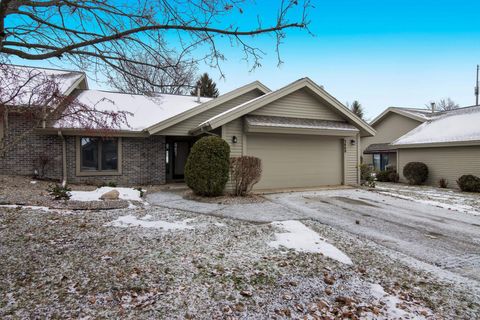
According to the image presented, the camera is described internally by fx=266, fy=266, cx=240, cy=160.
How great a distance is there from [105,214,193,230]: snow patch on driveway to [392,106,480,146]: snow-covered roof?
15149mm

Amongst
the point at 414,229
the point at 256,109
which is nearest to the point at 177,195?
the point at 256,109

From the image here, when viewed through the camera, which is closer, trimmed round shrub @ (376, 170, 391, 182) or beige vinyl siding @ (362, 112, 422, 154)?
trimmed round shrub @ (376, 170, 391, 182)

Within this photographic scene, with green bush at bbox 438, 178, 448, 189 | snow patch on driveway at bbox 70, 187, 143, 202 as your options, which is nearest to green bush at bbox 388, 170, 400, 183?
green bush at bbox 438, 178, 448, 189

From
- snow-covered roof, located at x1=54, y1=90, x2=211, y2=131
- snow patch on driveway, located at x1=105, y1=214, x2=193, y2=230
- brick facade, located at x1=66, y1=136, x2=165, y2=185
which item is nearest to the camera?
snow patch on driveway, located at x1=105, y1=214, x2=193, y2=230

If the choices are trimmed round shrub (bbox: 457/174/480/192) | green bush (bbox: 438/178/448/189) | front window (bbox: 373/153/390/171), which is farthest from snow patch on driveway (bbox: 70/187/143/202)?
front window (bbox: 373/153/390/171)

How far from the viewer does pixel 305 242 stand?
467cm

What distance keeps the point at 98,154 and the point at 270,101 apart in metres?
7.61

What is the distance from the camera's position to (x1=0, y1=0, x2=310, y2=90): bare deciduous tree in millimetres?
2861

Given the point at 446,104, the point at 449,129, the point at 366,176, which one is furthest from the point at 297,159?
the point at 446,104

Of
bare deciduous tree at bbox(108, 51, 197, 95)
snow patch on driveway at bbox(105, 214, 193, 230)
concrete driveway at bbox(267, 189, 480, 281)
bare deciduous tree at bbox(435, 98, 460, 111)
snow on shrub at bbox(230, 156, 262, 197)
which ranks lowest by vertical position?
concrete driveway at bbox(267, 189, 480, 281)

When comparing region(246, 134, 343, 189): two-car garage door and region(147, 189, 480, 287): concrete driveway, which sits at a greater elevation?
region(246, 134, 343, 189): two-car garage door

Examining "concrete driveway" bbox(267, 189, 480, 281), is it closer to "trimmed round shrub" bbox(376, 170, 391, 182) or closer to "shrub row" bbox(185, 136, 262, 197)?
"shrub row" bbox(185, 136, 262, 197)

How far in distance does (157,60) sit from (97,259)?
9.31ft

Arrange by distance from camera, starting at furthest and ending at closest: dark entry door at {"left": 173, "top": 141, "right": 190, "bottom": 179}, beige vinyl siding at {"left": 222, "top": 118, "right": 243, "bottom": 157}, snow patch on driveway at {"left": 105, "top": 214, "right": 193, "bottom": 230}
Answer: dark entry door at {"left": 173, "top": 141, "right": 190, "bottom": 179}, beige vinyl siding at {"left": 222, "top": 118, "right": 243, "bottom": 157}, snow patch on driveway at {"left": 105, "top": 214, "right": 193, "bottom": 230}
